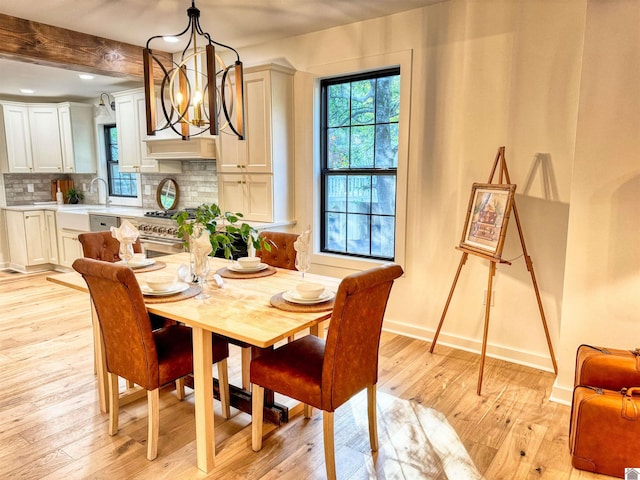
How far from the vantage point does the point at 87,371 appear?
3123mm

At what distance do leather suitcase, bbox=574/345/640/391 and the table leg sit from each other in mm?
1803

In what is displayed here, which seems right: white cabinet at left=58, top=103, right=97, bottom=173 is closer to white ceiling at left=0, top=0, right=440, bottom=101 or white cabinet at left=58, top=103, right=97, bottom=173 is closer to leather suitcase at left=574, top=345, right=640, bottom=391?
white ceiling at left=0, top=0, right=440, bottom=101

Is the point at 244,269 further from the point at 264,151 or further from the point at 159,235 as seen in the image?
the point at 159,235

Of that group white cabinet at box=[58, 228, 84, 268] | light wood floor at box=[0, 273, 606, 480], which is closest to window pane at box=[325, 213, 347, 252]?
light wood floor at box=[0, 273, 606, 480]

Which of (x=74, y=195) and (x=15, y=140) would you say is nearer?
(x=15, y=140)

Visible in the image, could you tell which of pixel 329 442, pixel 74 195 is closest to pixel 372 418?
pixel 329 442

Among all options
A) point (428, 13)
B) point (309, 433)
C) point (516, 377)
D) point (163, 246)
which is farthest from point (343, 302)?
point (163, 246)

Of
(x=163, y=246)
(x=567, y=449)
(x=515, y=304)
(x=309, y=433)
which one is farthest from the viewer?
(x=163, y=246)

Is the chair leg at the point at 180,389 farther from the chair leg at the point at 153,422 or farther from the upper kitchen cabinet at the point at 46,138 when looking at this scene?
the upper kitchen cabinet at the point at 46,138

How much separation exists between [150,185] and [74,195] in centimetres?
188

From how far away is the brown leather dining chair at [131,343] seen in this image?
6.37ft

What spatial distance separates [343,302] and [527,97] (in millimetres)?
2150

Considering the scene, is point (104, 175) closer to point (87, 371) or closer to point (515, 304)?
point (87, 371)

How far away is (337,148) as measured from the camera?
13.5 feet
